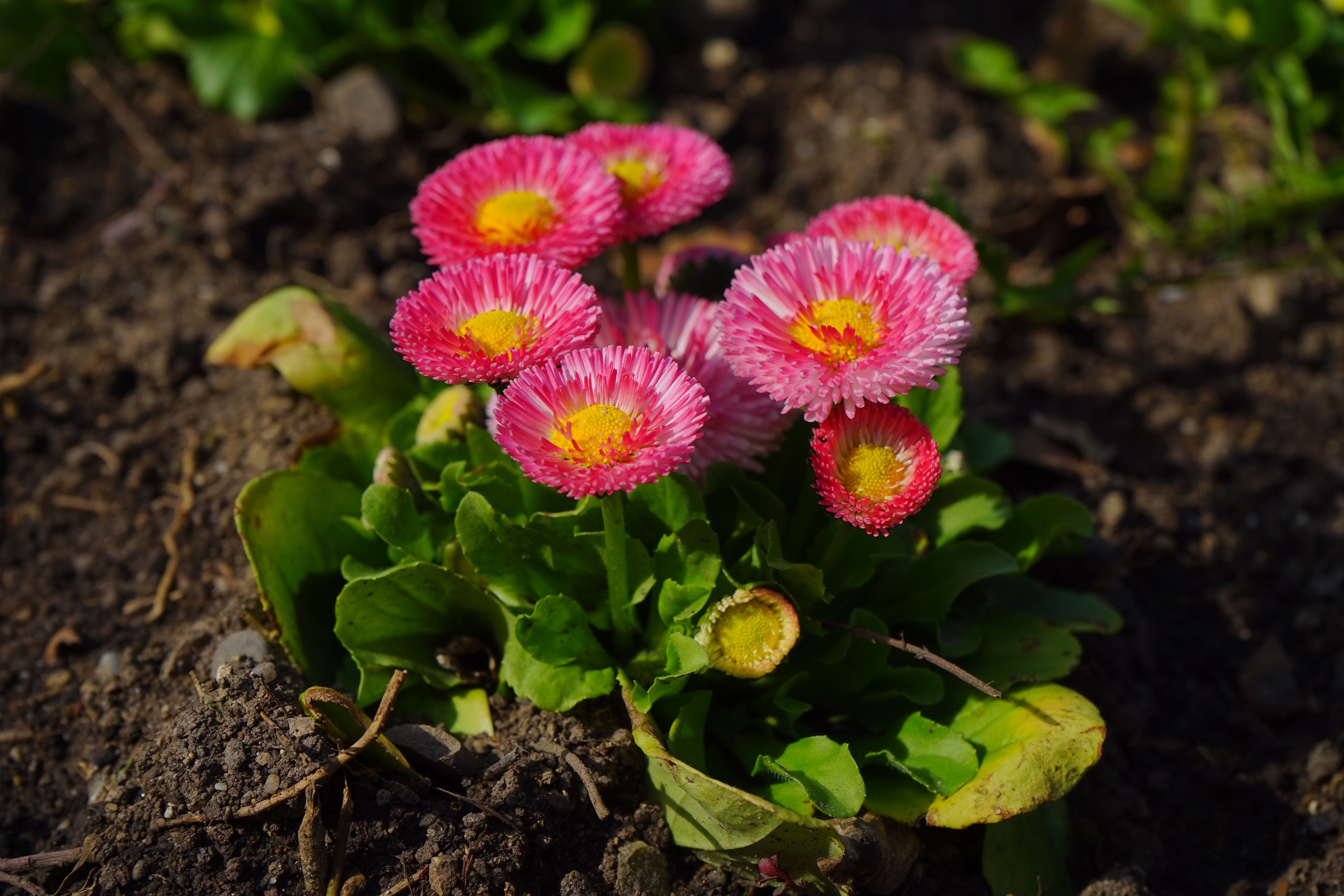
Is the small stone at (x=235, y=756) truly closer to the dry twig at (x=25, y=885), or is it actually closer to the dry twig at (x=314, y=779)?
the dry twig at (x=314, y=779)

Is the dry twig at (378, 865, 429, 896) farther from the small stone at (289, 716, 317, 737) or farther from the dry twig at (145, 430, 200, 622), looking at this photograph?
the dry twig at (145, 430, 200, 622)

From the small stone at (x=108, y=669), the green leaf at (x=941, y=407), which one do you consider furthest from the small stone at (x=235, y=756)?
the green leaf at (x=941, y=407)

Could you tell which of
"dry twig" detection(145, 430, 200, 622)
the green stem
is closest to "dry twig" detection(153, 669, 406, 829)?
the green stem

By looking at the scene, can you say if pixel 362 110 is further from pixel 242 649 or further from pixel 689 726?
pixel 689 726

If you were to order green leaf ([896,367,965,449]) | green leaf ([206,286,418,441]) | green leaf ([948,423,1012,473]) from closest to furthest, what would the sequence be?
green leaf ([896,367,965,449]) → green leaf ([206,286,418,441]) → green leaf ([948,423,1012,473])

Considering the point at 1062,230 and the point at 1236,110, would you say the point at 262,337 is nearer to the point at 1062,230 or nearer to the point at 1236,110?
the point at 1062,230

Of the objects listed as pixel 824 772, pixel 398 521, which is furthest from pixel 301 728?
pixel 824 772

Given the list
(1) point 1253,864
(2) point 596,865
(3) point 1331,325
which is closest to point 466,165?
(2) point 596,865
